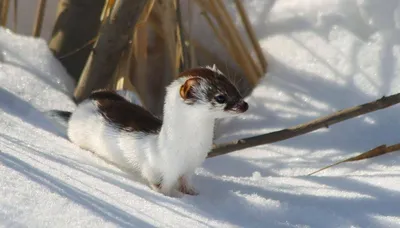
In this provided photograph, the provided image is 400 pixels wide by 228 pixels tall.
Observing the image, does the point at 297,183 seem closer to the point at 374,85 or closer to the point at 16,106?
the point at 374,85

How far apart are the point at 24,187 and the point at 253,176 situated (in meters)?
0.69

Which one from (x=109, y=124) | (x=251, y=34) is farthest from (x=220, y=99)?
(x=251, y=34)

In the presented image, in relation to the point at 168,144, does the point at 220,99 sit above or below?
above

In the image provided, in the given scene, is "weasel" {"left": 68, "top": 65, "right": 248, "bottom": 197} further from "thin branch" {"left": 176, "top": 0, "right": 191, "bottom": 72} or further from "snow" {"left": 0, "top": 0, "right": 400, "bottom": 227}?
"thin branch" {"left": 176, "top": 0, "right": 191, "bottom": 72}

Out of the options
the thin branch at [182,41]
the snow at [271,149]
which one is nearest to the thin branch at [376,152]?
the snow at [271,149]

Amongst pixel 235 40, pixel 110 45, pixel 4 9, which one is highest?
pixel 235 40

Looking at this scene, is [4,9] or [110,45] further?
[4,9]

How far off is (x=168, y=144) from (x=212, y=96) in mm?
171

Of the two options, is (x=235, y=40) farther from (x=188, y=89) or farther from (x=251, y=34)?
(x=188, y=89)

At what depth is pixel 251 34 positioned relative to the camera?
239cm

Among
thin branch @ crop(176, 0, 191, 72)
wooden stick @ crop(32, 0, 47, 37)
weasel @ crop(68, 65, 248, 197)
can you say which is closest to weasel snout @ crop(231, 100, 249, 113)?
weasel @ crop(68, 65, 248, 197)

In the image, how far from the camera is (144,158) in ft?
5.74

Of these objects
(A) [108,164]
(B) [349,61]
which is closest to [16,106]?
(A) [108,164]

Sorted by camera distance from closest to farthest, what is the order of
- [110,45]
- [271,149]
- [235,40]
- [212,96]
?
[212,96] → [271,149] → [110,45] → [235,40]
